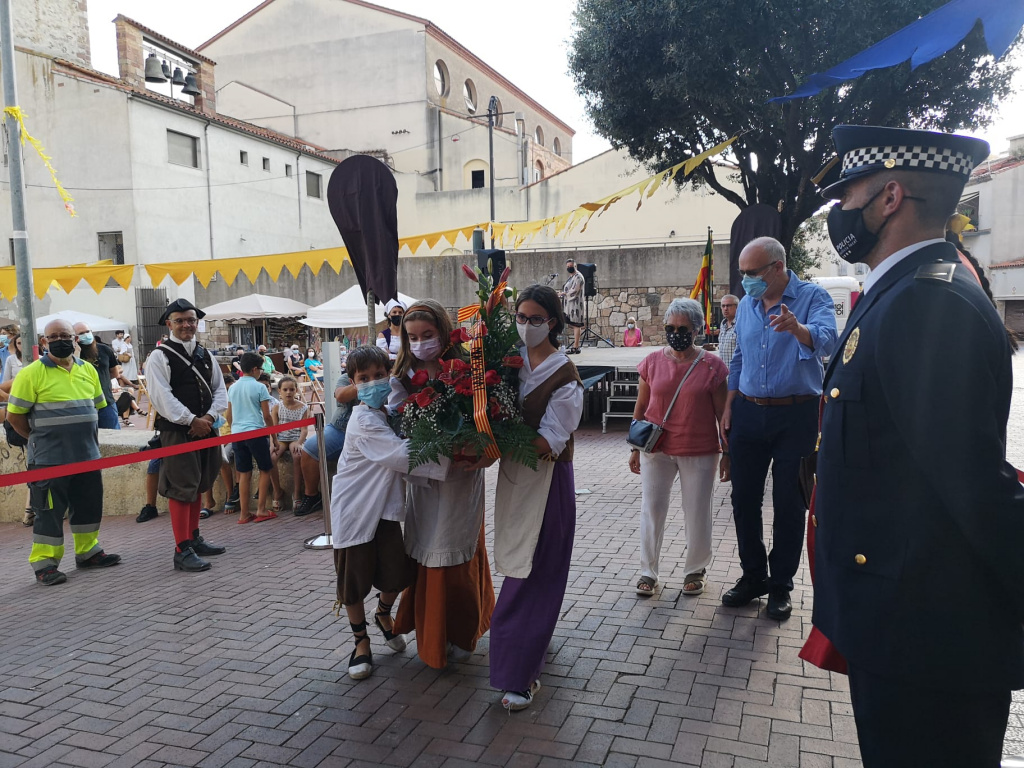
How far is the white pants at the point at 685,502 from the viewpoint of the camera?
466 centimetres

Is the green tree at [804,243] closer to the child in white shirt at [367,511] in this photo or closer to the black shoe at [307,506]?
the black shoe at [307,506]

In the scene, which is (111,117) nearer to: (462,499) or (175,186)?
(175,186)

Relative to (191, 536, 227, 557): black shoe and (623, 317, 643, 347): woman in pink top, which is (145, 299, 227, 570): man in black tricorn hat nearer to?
(191, 536, 227, 557): black shoe

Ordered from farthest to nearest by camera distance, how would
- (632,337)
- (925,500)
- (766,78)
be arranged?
(632,337) → (766,78) → (925,500)

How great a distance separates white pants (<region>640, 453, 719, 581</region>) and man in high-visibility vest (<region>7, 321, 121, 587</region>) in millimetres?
4511

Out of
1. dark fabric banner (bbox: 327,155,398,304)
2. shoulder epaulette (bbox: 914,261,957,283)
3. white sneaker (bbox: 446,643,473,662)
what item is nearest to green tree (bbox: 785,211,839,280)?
dark fabric banner (bbox: 327,155,398,304)

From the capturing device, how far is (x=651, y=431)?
4.66 m

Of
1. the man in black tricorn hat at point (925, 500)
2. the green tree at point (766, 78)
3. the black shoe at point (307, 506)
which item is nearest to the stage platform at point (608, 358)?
the green tree at point (766, 78)

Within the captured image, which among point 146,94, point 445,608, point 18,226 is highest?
point 146,94

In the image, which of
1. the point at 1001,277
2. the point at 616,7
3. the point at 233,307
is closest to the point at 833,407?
the point at 616,7

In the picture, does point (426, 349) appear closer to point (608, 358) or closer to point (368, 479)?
point (368, 479)

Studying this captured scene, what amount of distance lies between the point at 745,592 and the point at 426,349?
2.52 m

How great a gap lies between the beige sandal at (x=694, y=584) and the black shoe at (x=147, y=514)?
6044mm

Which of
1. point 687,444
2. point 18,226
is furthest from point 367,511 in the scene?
point 18,226
